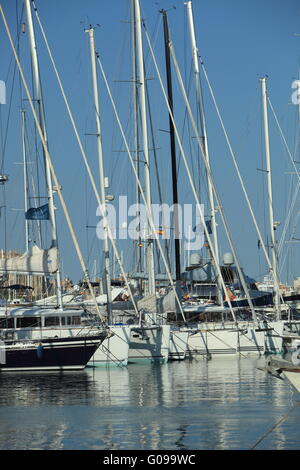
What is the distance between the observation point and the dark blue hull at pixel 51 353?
45.9m

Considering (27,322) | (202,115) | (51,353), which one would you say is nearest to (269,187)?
(202,115)

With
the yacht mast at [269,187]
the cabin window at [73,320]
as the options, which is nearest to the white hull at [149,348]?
the cabin window at [73,320]

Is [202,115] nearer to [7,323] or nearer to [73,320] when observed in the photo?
[73,320]

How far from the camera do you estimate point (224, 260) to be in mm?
62844

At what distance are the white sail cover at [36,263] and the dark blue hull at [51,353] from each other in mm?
3439

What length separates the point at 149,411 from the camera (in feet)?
103

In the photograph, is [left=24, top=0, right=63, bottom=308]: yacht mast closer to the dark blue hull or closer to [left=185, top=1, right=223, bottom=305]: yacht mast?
the dark blue hull

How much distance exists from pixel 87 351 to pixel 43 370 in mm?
2420

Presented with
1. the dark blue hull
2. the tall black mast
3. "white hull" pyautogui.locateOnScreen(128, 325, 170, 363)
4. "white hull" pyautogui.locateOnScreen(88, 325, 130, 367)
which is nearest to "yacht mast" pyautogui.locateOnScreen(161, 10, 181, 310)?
the tall black mast

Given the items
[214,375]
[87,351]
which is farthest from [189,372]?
[87,351]

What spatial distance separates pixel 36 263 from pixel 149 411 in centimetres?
1670

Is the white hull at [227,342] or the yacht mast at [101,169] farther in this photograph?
the white hull at [227,342]

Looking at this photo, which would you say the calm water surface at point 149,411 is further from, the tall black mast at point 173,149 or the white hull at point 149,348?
the tall black mast at point 173,149

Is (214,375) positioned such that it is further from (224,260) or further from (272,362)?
(224,260)
